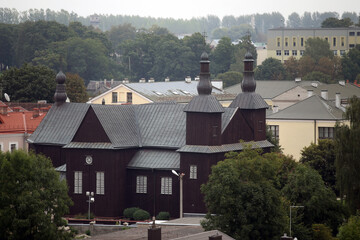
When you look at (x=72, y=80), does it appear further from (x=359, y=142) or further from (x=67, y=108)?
(x=359, y=142)

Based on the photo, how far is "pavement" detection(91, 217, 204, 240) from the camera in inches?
2763

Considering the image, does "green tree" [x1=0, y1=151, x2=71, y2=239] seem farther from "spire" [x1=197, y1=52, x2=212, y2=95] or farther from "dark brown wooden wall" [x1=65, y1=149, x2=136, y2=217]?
"spire" [x1=197, y1=52, x2=212, y2=95]

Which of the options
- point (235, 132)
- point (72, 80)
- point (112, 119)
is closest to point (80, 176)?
point (112, 119)

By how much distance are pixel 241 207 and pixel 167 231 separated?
16.9 feet

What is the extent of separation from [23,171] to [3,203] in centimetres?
256

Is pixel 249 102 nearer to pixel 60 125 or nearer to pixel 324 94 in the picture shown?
pixel 60 125

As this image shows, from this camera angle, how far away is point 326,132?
113 metres

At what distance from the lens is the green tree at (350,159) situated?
8169 cm

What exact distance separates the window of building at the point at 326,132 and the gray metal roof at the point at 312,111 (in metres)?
1.03

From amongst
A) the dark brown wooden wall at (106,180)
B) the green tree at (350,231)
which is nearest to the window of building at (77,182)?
the dark brown wooden wall at (106,180)

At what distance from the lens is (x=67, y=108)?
93938mm

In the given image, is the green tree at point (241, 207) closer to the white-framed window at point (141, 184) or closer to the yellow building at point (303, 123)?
the white-framed window at point (141, 184)

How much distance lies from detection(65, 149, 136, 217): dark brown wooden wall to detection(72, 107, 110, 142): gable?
0.86 metres

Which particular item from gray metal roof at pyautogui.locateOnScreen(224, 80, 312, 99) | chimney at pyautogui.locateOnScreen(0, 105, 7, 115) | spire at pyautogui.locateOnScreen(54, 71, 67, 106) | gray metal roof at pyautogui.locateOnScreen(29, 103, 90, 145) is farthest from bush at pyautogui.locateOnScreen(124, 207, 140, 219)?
gray metal roof at pyautogui.locateOnScreen(224, 80, 312, 99)
